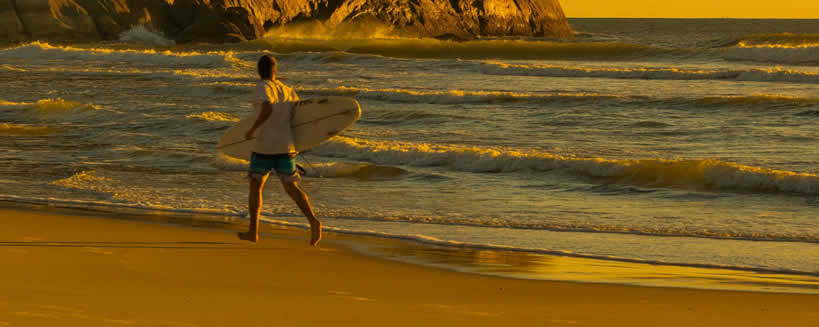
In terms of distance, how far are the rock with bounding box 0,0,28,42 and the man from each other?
52676 mm

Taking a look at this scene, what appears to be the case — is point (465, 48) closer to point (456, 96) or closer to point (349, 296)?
point (456, 96)

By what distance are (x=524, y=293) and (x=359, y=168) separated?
255 inches

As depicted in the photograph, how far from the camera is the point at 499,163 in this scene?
1238 cm

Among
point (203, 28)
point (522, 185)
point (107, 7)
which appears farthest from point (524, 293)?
point (107, 7)

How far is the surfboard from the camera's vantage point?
24.1 feet

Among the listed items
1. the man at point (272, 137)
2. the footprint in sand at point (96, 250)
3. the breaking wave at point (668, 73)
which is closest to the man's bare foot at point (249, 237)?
the man at point (272, 137)

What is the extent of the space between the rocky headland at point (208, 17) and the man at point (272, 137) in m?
49.0

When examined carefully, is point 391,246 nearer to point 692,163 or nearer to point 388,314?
point 388,314

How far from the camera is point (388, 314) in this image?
5219mm

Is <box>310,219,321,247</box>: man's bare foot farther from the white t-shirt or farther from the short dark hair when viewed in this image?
the short dark hair

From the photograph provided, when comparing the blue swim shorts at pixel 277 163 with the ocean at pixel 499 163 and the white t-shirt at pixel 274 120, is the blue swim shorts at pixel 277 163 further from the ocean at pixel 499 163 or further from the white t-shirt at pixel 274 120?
the ocean at pixel 499 163

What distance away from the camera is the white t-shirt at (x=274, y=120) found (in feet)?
23.0

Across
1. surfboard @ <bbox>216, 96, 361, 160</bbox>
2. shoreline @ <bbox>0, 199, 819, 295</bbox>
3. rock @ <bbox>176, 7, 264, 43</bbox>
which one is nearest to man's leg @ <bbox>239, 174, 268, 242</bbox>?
surfboard @ <bbox>216, 96, 361, 160</bbox>

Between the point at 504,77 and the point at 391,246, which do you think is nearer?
the point at 391,246
